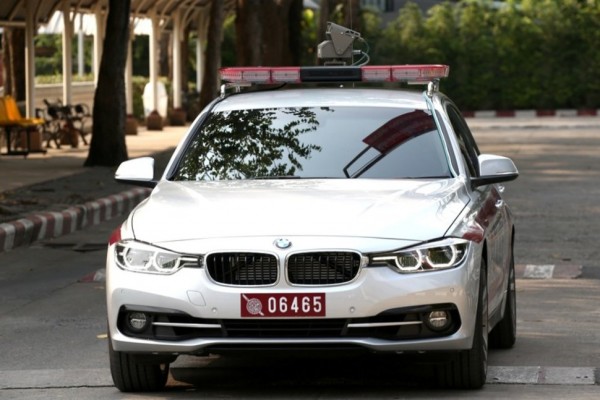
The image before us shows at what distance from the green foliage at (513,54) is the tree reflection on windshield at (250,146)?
1570 inches

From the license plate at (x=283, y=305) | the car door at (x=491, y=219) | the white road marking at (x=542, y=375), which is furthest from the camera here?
the car door at (x=491, y=219)

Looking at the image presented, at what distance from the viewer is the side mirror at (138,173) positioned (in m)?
8.04

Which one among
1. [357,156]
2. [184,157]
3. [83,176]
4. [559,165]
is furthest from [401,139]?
[559,165]

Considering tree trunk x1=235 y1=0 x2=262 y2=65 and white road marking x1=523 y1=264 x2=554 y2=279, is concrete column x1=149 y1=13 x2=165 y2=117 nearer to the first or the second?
tree trunk x1=235 y1=0 x2=262 y2=65

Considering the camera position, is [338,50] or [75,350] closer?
[75,350]

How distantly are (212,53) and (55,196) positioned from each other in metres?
17.0

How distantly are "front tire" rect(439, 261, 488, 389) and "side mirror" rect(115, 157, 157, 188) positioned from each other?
1814 mm

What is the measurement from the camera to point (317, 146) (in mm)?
8102

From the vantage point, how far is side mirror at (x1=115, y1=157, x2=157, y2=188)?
316 inches

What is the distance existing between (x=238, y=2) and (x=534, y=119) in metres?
19.7

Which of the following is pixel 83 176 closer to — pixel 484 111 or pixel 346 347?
pixel 346 347

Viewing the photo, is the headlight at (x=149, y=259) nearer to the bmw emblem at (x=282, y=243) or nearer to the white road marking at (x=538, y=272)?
the bmw emblem at (x=282, y=243)

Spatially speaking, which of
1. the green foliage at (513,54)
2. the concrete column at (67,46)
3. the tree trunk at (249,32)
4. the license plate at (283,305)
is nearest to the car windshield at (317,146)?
the license plate at (283,305)

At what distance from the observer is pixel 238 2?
25953 mm
